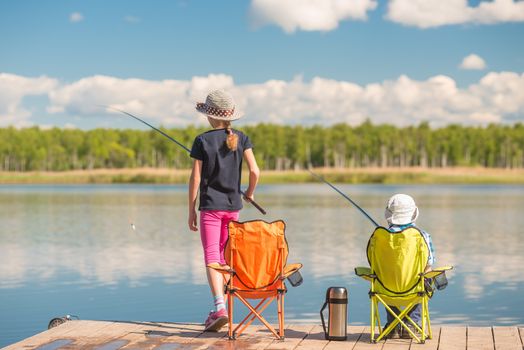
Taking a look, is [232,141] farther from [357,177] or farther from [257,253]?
[357,177]

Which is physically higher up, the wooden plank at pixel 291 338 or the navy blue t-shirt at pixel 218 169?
the navy blue t-shirt at pixel 218 169

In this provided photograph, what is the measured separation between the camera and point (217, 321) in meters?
6.51

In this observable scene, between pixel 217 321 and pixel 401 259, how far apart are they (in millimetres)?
1534

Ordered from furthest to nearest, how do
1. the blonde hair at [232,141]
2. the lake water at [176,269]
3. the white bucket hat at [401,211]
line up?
the lake water at [176,269] → the blonde hair at [232,141] → the white bucket hat at [401,211]

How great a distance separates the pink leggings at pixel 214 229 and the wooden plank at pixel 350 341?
112 centimetres

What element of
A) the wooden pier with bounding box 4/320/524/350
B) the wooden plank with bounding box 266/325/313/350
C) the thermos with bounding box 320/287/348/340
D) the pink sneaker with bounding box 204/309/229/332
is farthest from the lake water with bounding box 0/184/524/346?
the thermos with bounding box 320/287/348/340

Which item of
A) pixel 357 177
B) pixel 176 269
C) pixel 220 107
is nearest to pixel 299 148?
pixel 357 177

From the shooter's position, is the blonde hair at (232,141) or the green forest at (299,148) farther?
the green forest at (299,148)

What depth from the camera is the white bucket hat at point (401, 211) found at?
6082mm

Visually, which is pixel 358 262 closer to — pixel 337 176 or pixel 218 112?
pixel 218 112

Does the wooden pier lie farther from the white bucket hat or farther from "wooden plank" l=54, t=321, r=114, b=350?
the white bucket hat

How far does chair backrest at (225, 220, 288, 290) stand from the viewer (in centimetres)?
604

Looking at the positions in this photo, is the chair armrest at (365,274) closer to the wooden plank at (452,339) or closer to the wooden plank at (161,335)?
the wooden plank at (452,339)

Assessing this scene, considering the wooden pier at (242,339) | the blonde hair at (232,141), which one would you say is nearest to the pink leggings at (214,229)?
the blonde hair at (232,141)
